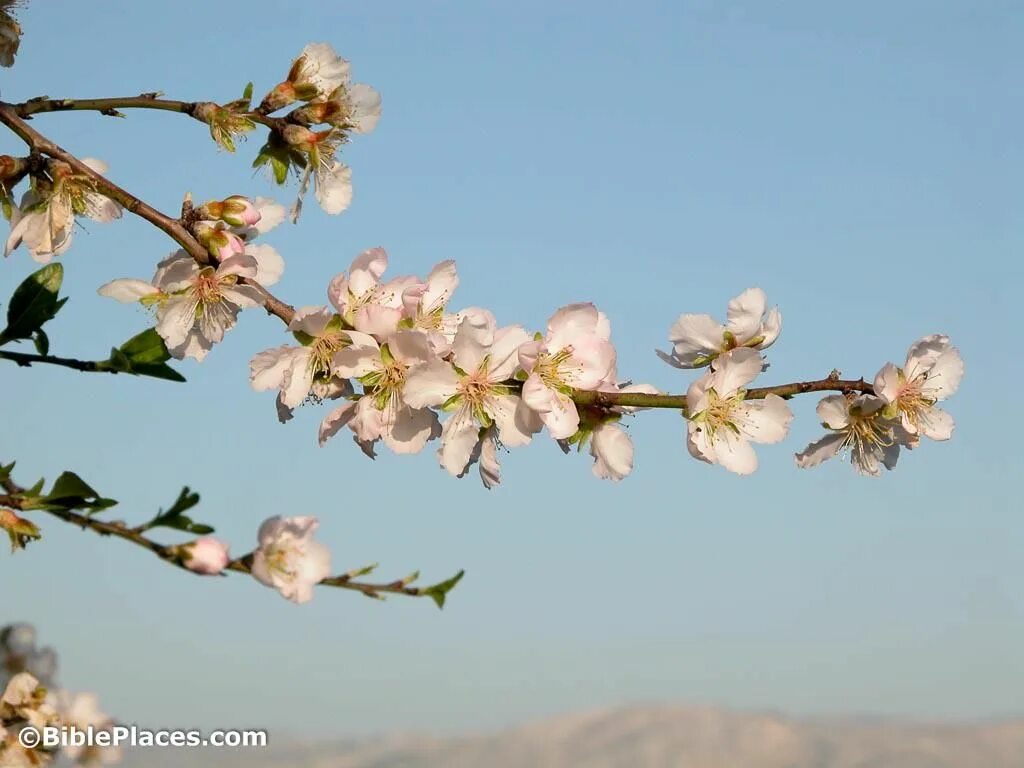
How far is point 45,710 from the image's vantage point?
9.01ft

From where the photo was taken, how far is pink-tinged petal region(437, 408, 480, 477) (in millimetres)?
2631

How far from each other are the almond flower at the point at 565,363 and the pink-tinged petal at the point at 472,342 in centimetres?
10

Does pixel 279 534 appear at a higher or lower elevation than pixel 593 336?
lower

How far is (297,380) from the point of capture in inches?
106

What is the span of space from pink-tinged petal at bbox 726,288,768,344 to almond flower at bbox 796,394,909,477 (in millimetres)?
274

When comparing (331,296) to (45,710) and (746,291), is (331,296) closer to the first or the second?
(746,291)

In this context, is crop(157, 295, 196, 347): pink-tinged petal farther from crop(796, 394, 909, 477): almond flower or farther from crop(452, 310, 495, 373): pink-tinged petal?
crop(796, 394, 909, 477): almond flower

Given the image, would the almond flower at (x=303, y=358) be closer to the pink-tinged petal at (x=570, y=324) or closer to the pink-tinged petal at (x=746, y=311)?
the pink-tinged petal at (x=570, y=324)

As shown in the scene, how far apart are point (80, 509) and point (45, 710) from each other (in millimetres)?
826

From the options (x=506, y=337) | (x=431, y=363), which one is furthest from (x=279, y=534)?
(x=506, y=337)

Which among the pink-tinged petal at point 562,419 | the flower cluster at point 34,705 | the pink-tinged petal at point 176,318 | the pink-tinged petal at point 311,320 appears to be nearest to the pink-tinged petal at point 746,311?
the pink-tinged petal at point 562,419

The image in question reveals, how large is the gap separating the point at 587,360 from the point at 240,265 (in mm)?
814

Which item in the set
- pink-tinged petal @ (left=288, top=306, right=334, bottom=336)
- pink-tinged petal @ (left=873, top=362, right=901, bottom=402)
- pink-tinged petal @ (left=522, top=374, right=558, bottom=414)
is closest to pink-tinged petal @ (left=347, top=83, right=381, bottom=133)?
pink-tinged petal @ (left=288, top=306, right=334, bottom=336)

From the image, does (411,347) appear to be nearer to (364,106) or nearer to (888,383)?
(364,106)
